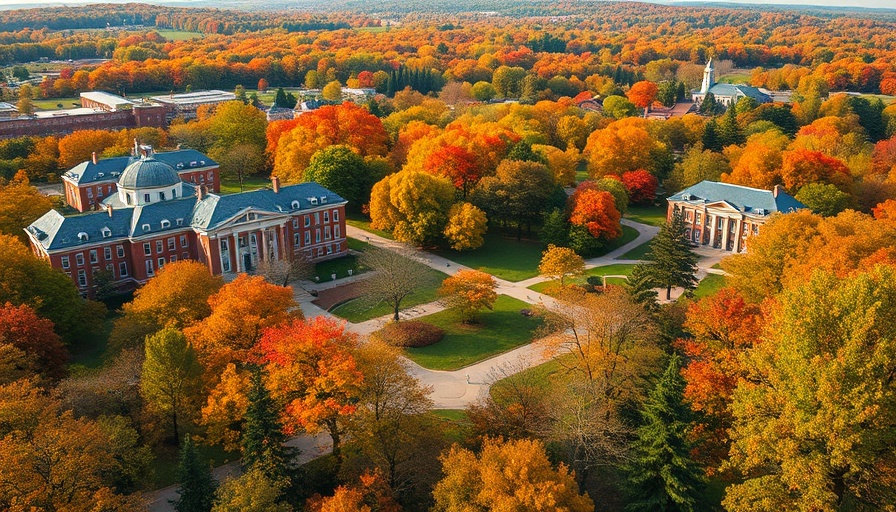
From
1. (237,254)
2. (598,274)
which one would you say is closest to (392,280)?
(237,254)

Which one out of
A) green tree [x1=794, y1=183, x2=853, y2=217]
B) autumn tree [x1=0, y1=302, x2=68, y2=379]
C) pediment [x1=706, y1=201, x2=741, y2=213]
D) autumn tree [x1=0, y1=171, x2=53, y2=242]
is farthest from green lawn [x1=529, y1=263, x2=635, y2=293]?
autumn tree [x1=0, y1=171, x2=53, y2=242]

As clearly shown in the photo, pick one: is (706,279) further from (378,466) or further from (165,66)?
(165,66)

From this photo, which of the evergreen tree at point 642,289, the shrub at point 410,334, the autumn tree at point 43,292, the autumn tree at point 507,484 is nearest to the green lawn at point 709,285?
the evergreen tree at point 642,289

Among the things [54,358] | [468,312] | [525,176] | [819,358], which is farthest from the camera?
[525,176]

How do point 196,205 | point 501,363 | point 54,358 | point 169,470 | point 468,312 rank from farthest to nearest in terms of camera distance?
point 196,205 → point 468,312 → point 501,363 → point 54,358 → point 169,470

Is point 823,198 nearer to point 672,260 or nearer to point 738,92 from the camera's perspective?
point 672,260

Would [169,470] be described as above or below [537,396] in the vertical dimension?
below

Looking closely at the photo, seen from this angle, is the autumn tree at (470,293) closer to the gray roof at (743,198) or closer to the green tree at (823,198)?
the gray roof at (743,198)

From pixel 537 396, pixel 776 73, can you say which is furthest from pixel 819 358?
pixel 776 73
